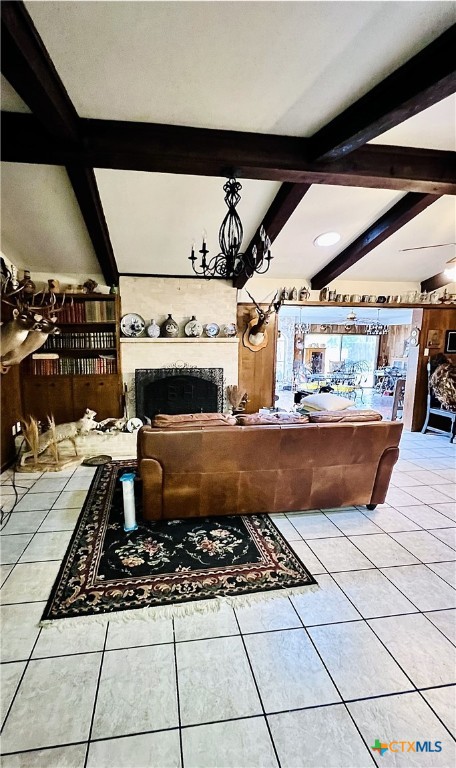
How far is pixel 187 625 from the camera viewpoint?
1824 mm

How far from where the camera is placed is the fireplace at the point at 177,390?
5.20 meters

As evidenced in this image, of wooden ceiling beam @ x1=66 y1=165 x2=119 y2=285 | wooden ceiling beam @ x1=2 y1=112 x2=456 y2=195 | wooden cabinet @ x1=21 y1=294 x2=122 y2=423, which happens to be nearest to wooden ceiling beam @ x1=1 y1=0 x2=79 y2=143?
wooden ceiling beam @ x1=2 y1=112 x2=456 y2=195

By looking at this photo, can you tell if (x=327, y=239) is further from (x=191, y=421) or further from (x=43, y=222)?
(x=43, y=222)

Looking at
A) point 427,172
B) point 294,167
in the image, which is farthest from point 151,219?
point 427,172

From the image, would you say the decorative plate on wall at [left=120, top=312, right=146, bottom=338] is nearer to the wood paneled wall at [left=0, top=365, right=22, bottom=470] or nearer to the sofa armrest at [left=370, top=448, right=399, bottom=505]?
the wood paneled wall at [left=0, top=365, right=22, bottom=470]

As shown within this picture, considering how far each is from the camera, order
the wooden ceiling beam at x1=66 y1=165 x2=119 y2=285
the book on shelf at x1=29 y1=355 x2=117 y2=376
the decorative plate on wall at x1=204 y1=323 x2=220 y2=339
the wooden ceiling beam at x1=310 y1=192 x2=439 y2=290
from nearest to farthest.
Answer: the wooden ceiling beam at x1=66 y1=165 x2=119 y2=285 < the wooden ceiling beam at x1=310 y1=192 x2=439 y2=290 < the book on shelf at x1=29 y1=355 x2=117 y2=376 < the decorative plate on wall at x1=204 y1=323 x2=220 y2=339

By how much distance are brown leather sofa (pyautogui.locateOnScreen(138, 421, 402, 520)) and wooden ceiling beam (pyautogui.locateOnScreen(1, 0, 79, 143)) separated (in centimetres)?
212

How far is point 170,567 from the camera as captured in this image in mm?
2264

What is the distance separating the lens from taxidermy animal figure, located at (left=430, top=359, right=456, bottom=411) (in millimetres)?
5371

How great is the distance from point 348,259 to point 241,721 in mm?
4849

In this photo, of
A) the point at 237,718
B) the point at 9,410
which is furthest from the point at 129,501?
the point at 9,410

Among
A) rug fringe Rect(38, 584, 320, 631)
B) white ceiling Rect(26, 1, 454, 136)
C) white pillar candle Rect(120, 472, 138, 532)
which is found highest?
white ceiling Rect(26, 1, 454, 136)

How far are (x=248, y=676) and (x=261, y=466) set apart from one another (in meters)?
1.37

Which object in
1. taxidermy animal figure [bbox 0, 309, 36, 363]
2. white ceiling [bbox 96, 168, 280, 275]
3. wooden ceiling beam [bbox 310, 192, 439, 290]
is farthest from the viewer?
wooden ceiling beam [bbox 310, 192, 439, 290]
